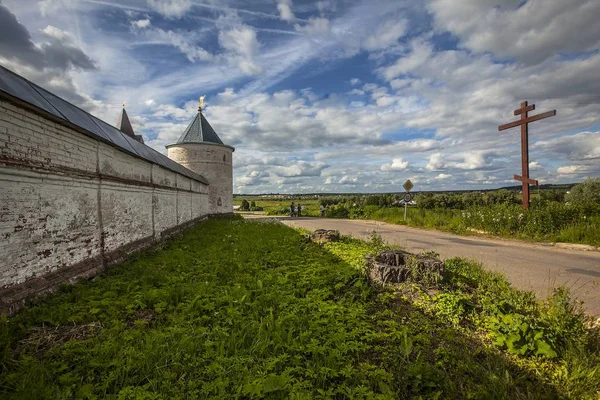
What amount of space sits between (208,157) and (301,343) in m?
22.4

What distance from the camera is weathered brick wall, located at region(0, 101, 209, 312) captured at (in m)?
Result: 4.23

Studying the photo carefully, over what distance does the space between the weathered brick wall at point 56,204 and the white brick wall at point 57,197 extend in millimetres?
14

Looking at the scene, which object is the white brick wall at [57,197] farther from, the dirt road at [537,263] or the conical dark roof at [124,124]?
the conical dark roof at [124,124]

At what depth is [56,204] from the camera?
5.19 metres

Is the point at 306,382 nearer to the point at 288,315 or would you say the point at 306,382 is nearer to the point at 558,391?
the point at 288,315

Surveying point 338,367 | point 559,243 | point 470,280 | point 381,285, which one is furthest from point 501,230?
point 338,367

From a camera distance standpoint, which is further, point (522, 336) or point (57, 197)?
point (57, 197)

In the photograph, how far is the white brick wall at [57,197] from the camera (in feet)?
13.9

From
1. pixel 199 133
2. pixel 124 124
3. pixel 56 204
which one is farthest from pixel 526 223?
pixel 124 124

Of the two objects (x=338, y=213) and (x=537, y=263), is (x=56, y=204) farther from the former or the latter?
(x=338, y=213)

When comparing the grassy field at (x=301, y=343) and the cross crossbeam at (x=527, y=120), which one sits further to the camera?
the cross crossbeam at (x=527, y=120)

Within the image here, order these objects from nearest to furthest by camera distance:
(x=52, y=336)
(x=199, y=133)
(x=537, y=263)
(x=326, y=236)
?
(x=52, y=336)
(x=537, y=263)
(x=326, y=236)
(x=199, y=133)

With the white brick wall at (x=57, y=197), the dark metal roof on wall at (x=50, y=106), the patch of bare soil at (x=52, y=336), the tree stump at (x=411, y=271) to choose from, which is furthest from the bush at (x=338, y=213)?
the patch of bare soil at (x=52, y=336)

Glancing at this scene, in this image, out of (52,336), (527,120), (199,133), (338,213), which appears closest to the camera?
(52,336)
